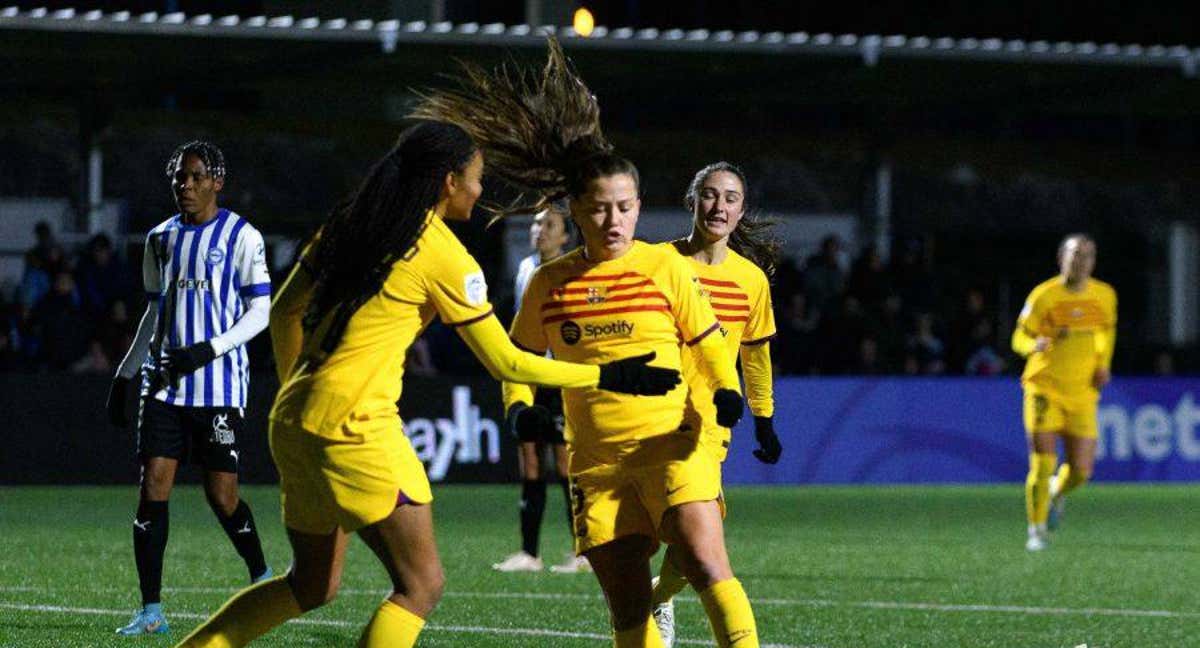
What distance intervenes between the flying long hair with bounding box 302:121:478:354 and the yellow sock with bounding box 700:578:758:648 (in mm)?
1549

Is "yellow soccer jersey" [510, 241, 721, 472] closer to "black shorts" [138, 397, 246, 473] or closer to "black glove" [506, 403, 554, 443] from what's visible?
"black glove" [506, 403, 554, 443]

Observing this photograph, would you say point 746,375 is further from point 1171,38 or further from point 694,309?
point 1171,38

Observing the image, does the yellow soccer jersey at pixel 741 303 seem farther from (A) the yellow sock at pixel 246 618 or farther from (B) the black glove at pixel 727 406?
(A) the yellow sock at pixel 246 618

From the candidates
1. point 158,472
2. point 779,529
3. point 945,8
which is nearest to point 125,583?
point 158,472

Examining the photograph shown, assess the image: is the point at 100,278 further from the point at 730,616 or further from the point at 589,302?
the point at 730,616

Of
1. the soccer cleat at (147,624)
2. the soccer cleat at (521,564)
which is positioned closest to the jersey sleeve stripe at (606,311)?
the soccer cleat at (147,624)

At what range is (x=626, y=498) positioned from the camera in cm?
670

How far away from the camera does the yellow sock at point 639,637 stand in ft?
21.7

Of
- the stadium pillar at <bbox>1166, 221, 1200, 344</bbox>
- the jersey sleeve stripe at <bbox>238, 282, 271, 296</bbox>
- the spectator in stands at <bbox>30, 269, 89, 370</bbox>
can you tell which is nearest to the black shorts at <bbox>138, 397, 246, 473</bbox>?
the jersey sleeve stripe at <bbox>238, 282, 271, 296</bbox>

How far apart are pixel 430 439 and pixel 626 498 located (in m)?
12.6

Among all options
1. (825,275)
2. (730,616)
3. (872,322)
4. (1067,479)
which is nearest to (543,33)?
(825,275)

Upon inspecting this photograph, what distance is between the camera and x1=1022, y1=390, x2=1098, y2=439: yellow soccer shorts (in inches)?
586

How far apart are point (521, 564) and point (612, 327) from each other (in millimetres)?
5403

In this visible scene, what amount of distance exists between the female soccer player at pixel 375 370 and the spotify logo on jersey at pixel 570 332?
27.7 inches
